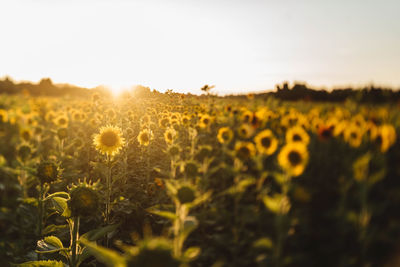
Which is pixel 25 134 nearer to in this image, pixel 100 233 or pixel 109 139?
pixel 109 139

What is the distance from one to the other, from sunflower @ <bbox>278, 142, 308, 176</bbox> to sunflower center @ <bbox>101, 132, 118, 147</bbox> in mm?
2557

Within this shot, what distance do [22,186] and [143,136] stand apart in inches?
87.9

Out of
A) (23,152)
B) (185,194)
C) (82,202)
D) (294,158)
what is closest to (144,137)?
(23,152)

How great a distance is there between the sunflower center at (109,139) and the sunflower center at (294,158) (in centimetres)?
262

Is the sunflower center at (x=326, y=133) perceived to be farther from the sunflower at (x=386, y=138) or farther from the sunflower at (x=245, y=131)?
the sunflower at (x=245, y=131)

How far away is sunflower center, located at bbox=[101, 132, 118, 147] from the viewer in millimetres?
4011

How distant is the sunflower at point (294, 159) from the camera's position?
2.24 metres

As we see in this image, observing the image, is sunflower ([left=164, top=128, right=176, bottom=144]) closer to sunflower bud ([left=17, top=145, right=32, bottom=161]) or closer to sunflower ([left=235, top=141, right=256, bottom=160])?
sunflower ([left=235, top=141, right=256, bottom=160])

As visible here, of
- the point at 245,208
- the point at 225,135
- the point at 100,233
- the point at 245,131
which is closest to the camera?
the point at 100,233

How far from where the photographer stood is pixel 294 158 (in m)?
2.36

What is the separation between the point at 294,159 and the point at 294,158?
0.01 meters

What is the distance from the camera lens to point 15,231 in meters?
3.49

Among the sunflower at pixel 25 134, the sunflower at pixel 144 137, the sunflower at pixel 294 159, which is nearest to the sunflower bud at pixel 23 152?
the sunflower at pixel 25 134

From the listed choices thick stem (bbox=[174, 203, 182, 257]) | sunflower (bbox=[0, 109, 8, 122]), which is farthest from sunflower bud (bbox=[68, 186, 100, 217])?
sunflower (bbox=[0, 109, 8, 122])
